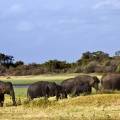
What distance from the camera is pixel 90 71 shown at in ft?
246

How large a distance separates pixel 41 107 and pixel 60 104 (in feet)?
3.13

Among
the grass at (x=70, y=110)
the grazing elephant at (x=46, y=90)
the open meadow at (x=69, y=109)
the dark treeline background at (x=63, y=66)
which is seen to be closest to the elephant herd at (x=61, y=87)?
the grazing elephant at (x=46, y=90)

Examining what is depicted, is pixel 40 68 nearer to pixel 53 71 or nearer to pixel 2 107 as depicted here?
pixel 53 71

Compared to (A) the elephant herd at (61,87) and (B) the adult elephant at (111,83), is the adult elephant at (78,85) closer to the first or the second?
(A) the elephant herd at (61,87)

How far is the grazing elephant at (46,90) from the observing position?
30750 millimetres

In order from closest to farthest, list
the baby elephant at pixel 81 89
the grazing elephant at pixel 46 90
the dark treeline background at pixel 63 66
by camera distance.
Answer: the grazing elephant at pixel 46 90, the baby elephant at pixel 81 89, the dark treeline background at pixel 63 66

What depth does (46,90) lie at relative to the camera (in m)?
31.3

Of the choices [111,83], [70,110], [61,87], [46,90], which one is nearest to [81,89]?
[61,87]

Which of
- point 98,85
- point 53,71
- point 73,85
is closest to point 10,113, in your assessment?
point 73,85

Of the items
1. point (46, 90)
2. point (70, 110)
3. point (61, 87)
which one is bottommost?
point (70, 110)

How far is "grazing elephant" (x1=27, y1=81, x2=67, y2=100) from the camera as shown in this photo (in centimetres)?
3075

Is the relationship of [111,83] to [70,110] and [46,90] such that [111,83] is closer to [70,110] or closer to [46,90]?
[46,90]

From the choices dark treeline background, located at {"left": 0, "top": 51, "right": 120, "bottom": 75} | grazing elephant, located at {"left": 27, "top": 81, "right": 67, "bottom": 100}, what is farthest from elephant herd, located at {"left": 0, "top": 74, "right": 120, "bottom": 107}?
dark treeline background, located at {"left": 0, "top": 51, "right": 120, "bottom": 75}

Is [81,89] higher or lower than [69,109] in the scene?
higher
